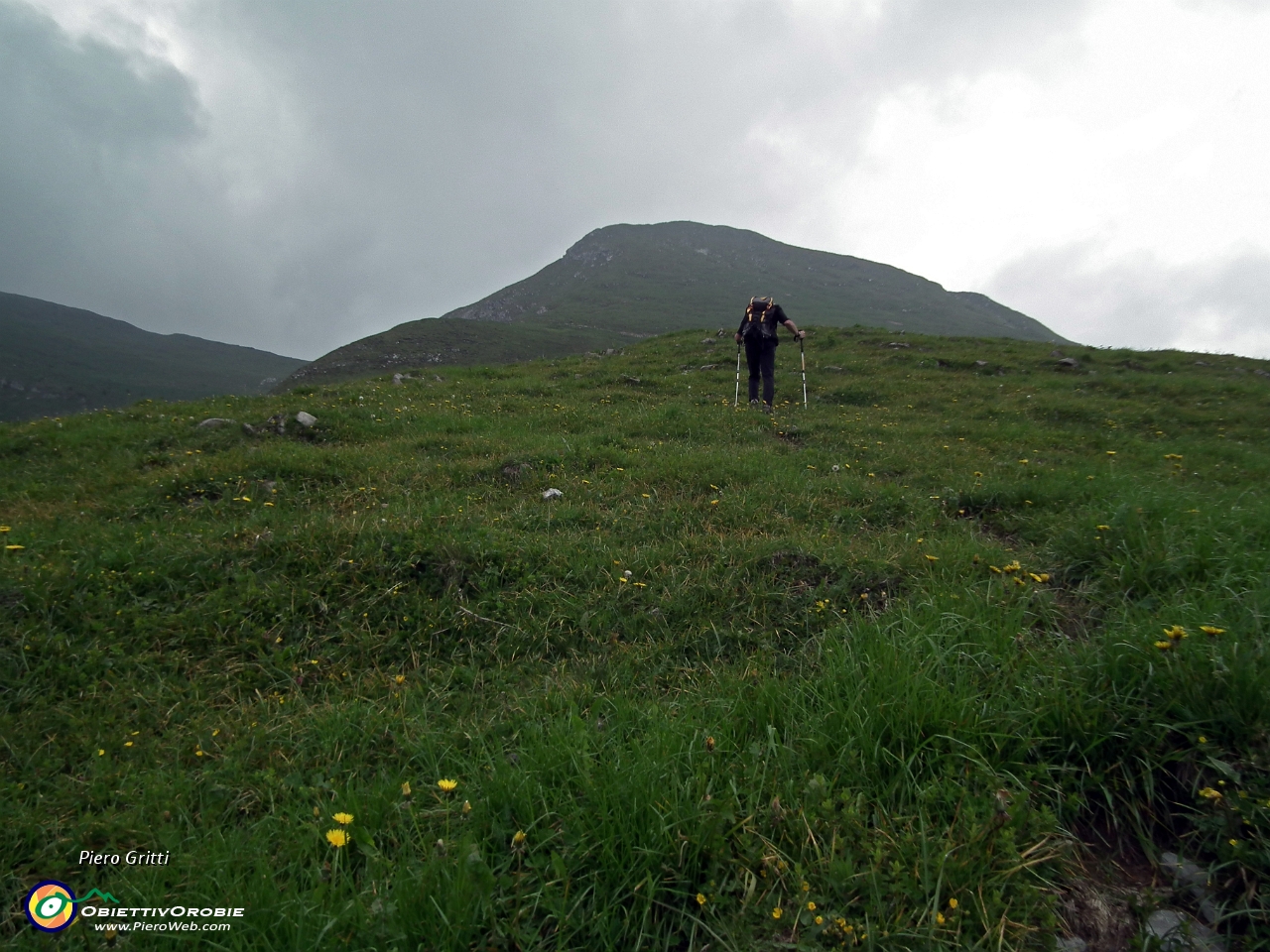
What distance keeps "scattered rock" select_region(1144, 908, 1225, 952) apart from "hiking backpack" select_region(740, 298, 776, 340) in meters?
13.0

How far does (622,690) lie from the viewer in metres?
3.81

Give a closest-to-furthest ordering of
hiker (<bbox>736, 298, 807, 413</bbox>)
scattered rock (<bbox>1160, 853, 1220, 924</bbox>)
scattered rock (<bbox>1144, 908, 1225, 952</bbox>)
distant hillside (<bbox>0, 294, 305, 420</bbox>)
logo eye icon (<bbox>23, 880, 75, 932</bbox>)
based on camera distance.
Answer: scattered rock (<bbox>1144, 908, 1225, 952</bbox>) < scattered rock (<bbox>1160, 853, 1220, 924</bbox>) < logo eye icon (<bbox>23, 880, 75, 932</bbox>) < hiker (<bbox>736, 298, 807, 413</bbox>) < distant hillside (<bbox>0, 294, 305, 420</bbox>)

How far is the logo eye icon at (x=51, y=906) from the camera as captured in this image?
7.98 ft

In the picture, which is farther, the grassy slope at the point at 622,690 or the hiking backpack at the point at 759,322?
the hiking backpack at the point at 759,322

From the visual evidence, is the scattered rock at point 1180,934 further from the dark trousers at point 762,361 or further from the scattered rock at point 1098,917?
the dark trousers at point 762,361

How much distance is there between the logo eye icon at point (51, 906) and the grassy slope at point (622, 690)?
6 centimetres

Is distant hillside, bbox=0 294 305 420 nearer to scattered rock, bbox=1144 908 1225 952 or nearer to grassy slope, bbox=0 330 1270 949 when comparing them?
grassy slope, bbox=0 330 1270 949

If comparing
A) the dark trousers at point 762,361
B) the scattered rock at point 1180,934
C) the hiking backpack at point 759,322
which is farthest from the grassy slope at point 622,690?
the hiking backpack at point 759,322

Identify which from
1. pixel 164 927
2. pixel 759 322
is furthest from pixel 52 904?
pixel 759 322

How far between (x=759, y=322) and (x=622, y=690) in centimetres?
1195

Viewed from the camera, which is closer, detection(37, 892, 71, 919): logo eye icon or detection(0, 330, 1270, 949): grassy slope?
detection(0, 330, 1270, 949): grassy slope

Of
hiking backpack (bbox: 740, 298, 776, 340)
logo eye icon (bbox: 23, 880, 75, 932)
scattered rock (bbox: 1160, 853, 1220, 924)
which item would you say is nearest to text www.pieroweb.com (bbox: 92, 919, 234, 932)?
logo eye icon (bbox: 23, 880, 75, 932)

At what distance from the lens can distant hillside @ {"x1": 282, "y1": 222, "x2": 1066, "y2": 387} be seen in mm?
90625

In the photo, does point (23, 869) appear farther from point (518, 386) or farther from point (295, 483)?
point (518, 386)
